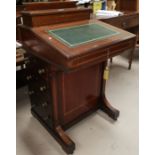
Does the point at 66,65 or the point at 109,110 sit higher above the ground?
the point at 66,65

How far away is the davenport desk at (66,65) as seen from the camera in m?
1.18

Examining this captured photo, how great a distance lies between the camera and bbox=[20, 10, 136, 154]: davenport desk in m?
1.18

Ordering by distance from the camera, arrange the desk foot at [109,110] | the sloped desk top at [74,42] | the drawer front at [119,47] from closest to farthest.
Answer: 1. the sloped desk top at [74,42]
2. the drawer front at [119,47]
3. the desk foot at [109,110]

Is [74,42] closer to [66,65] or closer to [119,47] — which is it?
[66,65]

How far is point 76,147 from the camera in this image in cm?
165

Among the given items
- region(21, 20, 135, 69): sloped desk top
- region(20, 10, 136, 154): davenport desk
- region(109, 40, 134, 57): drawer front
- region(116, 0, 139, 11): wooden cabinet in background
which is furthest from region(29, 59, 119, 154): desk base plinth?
region(116, 0, 139, 11): wooden cabinet in background

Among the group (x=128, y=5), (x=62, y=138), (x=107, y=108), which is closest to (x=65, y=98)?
(x=62, y=138)

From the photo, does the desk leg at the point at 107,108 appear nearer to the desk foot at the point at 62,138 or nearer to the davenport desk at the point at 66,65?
the davenport desk at the point at 66,65

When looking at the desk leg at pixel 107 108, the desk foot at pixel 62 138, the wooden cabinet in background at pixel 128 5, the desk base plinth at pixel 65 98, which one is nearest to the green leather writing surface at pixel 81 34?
the desk base plinth at pixel 65 98

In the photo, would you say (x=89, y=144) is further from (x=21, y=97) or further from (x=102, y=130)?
(x=21, y=97)

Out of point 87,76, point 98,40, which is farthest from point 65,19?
point 87,76

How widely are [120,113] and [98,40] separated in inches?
42.1

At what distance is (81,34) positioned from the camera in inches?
52.3

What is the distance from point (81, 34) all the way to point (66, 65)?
1.12 feet
